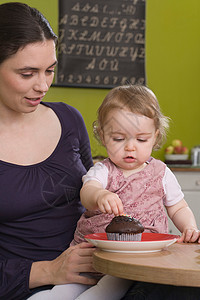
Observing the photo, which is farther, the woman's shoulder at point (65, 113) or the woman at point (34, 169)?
the woman's shoulder at point (65, 113)

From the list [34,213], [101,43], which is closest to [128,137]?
[34,213]

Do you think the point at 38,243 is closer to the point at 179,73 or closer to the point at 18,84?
the point at 18,84

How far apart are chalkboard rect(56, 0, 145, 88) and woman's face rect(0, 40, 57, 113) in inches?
113

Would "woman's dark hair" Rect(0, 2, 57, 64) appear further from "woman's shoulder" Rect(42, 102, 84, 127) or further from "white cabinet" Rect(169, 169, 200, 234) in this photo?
"white cabinet" Rect(169, 169, 200, 234)

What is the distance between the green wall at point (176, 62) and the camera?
15.5 feet

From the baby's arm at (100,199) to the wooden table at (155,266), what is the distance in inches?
4.8

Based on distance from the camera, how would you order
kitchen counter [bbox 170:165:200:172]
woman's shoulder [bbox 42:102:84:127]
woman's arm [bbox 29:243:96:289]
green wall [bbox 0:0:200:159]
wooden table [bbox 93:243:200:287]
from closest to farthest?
wooden table [bbox 93:243:200:287]
woman's arm [bbox 29:243:96:289]
woman's shoulder [bbox 42:102:84:127]
kitchen counter [bbox 170:165:200:172]
green wall [bbox 0:0:200:159]

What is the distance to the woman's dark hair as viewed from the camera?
1547mm

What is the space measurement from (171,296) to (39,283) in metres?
0.44

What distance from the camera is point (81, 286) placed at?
1.46 m

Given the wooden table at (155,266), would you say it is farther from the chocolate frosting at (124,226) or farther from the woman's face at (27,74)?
the woman's face at (27,74)

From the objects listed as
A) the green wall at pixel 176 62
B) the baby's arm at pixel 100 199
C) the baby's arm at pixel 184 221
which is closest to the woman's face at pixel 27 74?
the baby's arm at pixel 100 199

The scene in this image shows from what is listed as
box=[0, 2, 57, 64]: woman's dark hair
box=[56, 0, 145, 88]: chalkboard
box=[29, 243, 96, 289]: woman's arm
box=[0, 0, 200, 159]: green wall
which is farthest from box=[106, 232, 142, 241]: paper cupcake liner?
box=[0, 0, 200, 159]: green wall

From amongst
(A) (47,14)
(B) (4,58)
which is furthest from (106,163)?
(A) (47,14)
